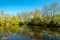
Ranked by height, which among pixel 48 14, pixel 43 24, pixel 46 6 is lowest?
pixel 43 24

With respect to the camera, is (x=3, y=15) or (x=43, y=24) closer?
(x=43, y=24)

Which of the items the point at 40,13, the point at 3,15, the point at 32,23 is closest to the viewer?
the point at 40,13

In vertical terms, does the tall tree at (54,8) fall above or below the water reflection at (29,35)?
above

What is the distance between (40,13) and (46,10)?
21.5 ft

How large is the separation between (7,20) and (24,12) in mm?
18138

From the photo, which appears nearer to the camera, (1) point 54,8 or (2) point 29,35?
(2) point 29,35

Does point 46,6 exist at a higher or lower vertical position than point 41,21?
higher

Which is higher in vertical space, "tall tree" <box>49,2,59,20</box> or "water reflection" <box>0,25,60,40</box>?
"tall tree" <box>49,2,59,20</box>

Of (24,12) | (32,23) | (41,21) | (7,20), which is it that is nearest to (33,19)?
(32,23)

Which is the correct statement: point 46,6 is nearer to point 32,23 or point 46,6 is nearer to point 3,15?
point 32,23

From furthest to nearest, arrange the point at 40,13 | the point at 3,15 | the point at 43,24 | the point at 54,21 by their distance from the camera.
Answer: the point at 3,15
the point at 40,13
the point at 43,24
the point at 54,21

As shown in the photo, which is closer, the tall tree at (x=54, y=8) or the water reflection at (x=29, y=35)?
the water reflection at (x=29, y=35)

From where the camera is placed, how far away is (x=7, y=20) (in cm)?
6656

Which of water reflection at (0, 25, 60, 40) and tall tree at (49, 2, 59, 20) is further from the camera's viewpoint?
tall tree at (49, 2, 59, 20)
